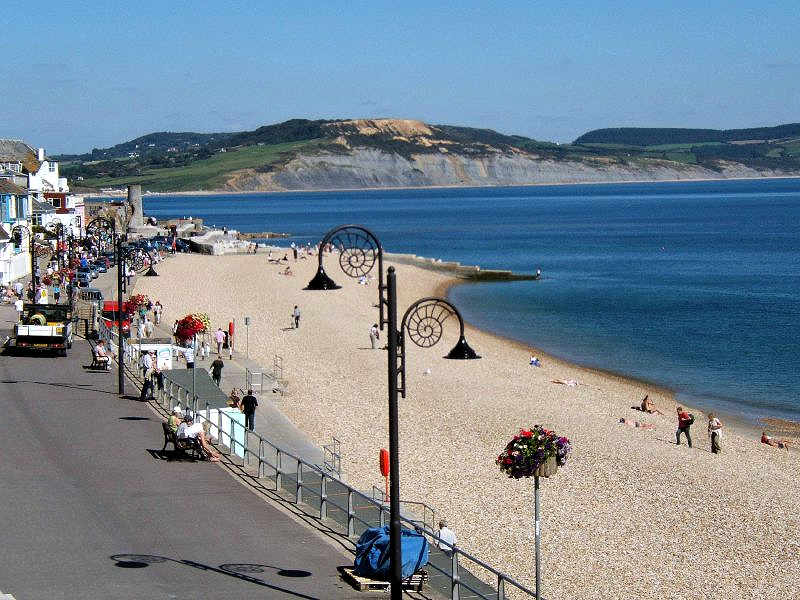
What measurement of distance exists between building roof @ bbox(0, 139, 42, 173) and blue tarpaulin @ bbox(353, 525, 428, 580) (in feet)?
261

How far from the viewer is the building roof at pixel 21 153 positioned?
3538 inches

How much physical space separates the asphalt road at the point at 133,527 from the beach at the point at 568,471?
464 centimetres

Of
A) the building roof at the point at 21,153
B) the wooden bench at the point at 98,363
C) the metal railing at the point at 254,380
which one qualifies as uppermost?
the building roof at the point at 21,153

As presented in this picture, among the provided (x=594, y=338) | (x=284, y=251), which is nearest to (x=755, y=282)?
(x=594, y=338)

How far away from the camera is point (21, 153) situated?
93.2m

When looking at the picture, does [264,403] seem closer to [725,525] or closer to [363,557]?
[725,525]

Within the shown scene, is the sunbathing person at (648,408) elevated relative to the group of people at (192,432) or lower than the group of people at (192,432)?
lower

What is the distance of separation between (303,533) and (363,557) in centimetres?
260

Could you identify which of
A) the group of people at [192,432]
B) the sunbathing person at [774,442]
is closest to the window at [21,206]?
the sunbathing person at [774,442]

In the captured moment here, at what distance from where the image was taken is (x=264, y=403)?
31.2 m

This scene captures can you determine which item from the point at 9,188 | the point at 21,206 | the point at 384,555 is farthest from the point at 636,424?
the point at 21,206

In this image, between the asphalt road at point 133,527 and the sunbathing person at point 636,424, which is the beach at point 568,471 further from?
the asphalt road at point 133,527

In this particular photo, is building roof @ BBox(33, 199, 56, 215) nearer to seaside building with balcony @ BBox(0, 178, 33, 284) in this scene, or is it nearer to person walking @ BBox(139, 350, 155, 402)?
seaside building with balcony @ BBox(0, 178, 33, 284)

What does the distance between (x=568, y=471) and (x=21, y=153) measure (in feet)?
251
